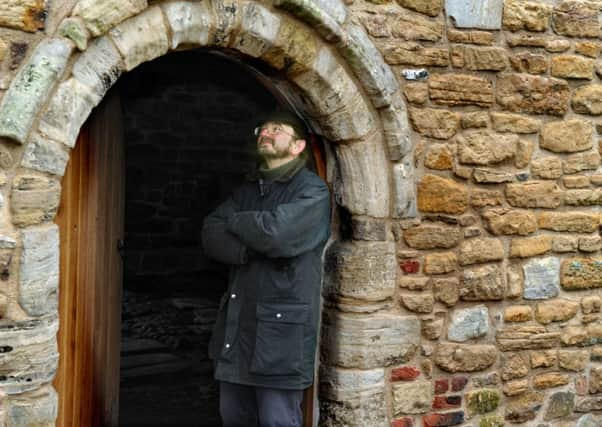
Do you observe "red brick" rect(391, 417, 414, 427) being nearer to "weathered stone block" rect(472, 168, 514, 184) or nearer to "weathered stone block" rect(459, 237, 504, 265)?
"weathered stone block" rect(459, 237, 504, 265)

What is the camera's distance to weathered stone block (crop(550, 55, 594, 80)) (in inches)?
178

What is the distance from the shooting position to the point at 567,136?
459 centimetres

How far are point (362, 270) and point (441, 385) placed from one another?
806 millimetres

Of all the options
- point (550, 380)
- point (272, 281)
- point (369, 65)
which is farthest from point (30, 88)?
point (550, 380)

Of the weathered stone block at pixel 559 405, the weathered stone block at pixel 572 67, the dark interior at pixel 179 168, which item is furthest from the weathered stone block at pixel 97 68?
the dark interior at pixel 179 168

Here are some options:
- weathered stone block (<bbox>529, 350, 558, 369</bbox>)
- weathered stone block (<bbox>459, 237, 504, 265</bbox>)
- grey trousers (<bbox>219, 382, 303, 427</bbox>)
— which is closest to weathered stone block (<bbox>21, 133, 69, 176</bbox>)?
grey trousers (<bbox>219, 382, 303, 427</bbox>)

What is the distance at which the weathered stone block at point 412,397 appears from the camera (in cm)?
426

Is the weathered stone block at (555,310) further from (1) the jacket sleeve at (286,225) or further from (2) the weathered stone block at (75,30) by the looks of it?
(2) the weathered stone block at (75,30)

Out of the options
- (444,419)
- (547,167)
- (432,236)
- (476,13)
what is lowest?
(444,419)

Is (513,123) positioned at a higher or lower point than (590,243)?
higher

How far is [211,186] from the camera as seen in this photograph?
8.86m

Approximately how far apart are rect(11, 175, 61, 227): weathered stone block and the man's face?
1.04 metres

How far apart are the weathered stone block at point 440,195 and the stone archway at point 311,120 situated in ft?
0.27

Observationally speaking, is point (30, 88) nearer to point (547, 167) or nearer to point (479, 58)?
point (479, 58)
